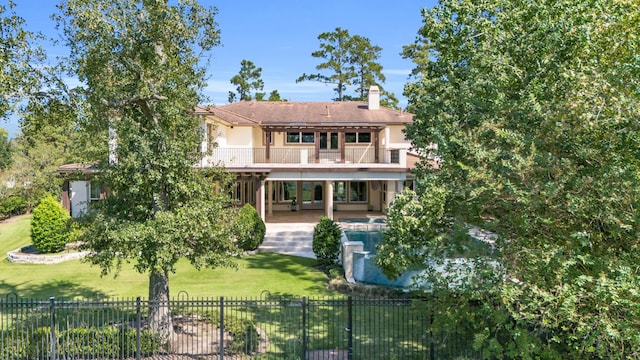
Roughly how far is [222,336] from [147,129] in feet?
16.6

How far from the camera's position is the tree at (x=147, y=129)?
953 cm

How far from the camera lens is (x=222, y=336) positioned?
30.9 feet

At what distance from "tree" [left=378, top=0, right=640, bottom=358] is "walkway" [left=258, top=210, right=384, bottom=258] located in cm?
1214

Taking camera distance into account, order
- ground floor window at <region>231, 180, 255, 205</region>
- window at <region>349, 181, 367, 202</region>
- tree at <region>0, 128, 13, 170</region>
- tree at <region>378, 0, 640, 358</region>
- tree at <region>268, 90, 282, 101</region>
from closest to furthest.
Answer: tree at <region>378, 0, 640, 358</region>
ground floor window at <region>231, 180, 255, 205</region>
window at <region>349, 181, 367, 202</region>
tree at <region>0, 128, 13, 170</region>
tree at <region>268, 90, 282, 101</region>

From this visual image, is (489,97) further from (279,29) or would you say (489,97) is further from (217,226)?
(279,29)

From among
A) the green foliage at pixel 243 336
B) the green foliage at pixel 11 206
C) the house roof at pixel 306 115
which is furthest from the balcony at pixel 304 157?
the green foliage at pixel 11 206

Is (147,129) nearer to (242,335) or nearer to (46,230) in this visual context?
(242,335)

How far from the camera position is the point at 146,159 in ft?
32.1

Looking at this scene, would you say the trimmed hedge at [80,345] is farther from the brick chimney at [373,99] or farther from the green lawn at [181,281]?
the brick chimney at [373,99]

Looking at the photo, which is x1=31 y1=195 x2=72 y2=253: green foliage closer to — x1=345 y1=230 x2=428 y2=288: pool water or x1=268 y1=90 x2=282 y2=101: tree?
x1=345 y1=230 x2=428 y2=288: pool water

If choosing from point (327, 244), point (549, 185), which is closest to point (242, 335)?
point (327, 244)

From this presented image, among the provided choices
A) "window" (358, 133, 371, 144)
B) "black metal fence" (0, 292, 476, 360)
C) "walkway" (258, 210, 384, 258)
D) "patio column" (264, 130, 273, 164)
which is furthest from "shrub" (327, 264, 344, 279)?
"window" (358, 133, 371, 144)

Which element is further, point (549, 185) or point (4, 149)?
point (4, 149)

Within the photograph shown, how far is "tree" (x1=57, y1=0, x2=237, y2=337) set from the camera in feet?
31.3
